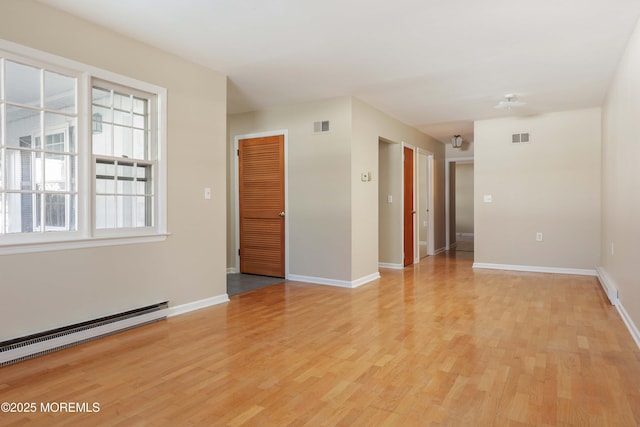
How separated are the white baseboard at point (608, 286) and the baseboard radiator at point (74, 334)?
14.4ft

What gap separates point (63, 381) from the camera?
233 centimetres

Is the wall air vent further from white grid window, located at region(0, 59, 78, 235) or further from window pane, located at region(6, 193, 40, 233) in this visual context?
window pane, located at region(6, 193, 40, 233)

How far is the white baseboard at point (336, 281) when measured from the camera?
5031 millimetres

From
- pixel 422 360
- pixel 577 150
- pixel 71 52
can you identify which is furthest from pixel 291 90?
pixel 577 150

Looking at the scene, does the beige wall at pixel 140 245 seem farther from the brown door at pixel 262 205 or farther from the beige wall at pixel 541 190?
the beige wall at pixel 541 190

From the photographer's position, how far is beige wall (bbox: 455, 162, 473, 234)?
1148 cm

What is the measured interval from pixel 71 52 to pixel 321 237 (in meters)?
3.32

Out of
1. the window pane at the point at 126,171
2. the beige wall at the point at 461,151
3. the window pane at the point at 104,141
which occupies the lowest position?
the window pane at the point at 126,171

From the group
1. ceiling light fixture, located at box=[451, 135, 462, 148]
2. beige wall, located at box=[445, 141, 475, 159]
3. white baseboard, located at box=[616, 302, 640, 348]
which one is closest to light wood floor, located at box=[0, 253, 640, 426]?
white baseboard, located at box=[616, 302, 640, 348]

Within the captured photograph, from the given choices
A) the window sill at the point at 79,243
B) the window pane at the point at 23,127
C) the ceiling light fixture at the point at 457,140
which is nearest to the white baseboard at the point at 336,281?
the window sill at the point at 79,243

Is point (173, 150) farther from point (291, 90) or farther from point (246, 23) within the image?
point (291, 90)

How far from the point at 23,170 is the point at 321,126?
332cm

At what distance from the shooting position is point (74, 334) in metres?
2.92

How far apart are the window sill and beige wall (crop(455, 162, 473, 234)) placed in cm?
973
